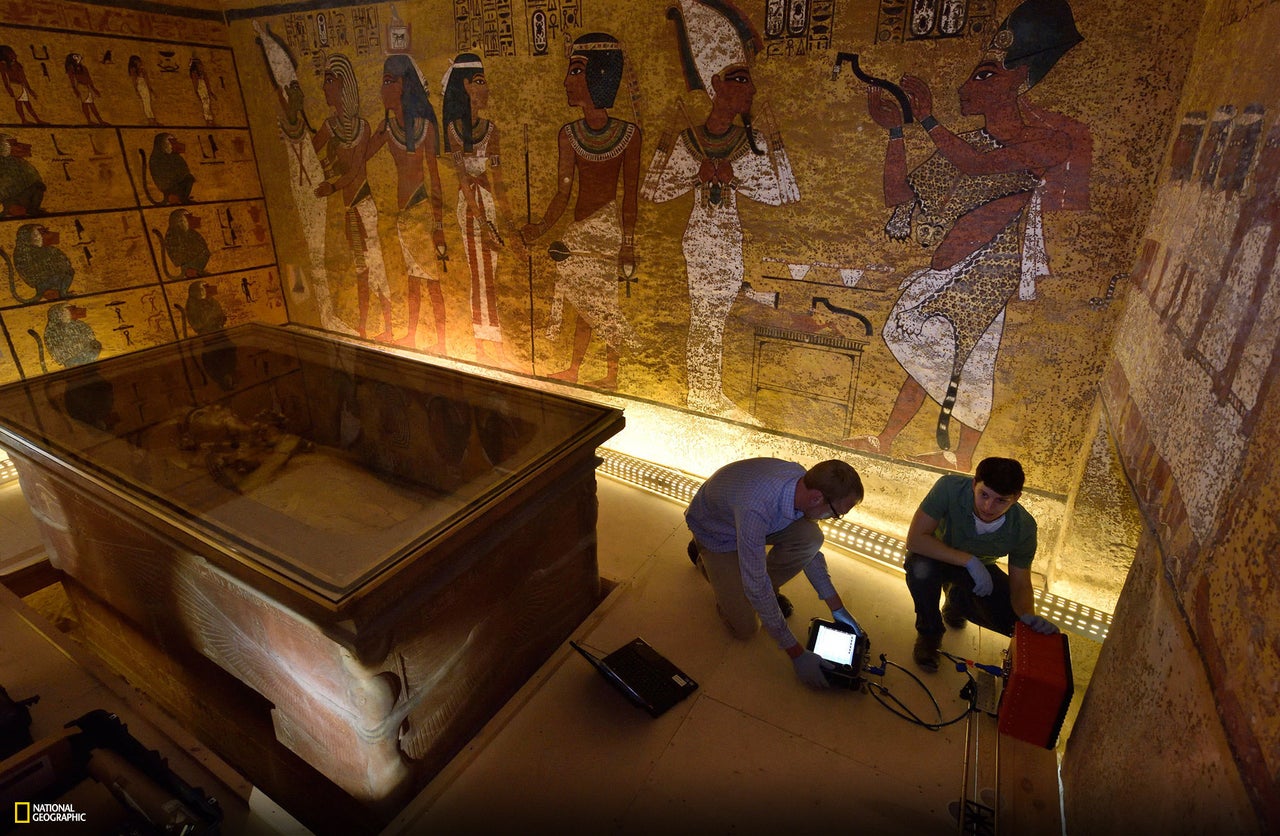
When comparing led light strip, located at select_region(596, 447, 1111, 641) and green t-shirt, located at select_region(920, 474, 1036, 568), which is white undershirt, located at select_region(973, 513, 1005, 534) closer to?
green t-shirt, located at select_region(920, 474, 1036, 568)

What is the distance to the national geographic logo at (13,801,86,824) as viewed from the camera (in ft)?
6.18

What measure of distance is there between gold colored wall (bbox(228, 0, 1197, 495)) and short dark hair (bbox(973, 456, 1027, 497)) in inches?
38.4

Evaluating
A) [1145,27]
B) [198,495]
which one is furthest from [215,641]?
[1145,27]


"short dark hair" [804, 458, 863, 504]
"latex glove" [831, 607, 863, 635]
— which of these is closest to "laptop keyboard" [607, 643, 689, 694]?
"latex glove" [831, 607, 863, 635]

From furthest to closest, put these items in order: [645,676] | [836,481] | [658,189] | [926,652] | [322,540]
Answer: [658,189] < [926,652] < [645,676] < [836,481] < [322,540]

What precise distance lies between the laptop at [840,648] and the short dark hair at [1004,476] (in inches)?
30.3

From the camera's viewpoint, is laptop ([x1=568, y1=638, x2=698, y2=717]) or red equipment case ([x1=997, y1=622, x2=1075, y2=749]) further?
laptop ([x1=568, y1=638, x2=698, y2=717])

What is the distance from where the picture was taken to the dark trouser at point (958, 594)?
104 inches

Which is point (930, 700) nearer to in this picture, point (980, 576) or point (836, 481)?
point (980, 576)

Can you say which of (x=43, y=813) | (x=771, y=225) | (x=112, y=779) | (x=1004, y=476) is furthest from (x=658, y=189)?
(x=43, y=813)

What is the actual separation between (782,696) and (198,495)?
7.40ft

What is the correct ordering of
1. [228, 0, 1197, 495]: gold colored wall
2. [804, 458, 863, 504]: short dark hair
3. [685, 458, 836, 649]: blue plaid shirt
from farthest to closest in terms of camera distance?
[228, 0, 1197, 495]: gold colored wall, [685, 458, 836, 649]: blue plaid shirt, [804, 458, 863, 504]: short dark hair

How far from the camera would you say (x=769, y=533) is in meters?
2.72

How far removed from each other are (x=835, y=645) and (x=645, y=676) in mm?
760
